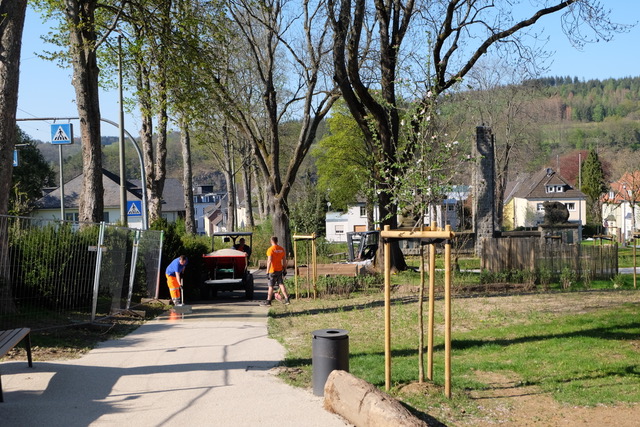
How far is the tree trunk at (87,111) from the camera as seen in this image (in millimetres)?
16812

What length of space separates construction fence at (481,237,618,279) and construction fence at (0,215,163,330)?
38.1 ft

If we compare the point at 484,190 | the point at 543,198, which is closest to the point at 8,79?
the point at 484,190

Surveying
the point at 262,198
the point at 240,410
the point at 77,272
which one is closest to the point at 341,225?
the point at 262,198

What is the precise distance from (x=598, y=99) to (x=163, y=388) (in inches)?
6051

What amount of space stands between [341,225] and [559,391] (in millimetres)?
69966

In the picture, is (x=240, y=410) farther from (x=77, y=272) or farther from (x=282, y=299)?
(x=282, y=299)

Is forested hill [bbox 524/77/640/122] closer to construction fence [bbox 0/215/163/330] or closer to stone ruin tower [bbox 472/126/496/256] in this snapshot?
stone ruin tower [bbox 472/126/496/256]

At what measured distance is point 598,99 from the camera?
14650 centimetres

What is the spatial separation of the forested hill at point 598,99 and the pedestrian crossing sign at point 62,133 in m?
111

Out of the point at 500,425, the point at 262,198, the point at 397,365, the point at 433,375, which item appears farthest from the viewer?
the point at 262,198

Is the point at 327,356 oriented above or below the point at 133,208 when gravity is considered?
below

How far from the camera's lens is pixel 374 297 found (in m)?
18.3

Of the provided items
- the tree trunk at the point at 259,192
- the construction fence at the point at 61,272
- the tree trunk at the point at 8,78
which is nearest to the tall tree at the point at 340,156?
the tree trunk at the point at 259,192

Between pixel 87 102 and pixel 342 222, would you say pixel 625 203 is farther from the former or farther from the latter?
pixel 87 102
